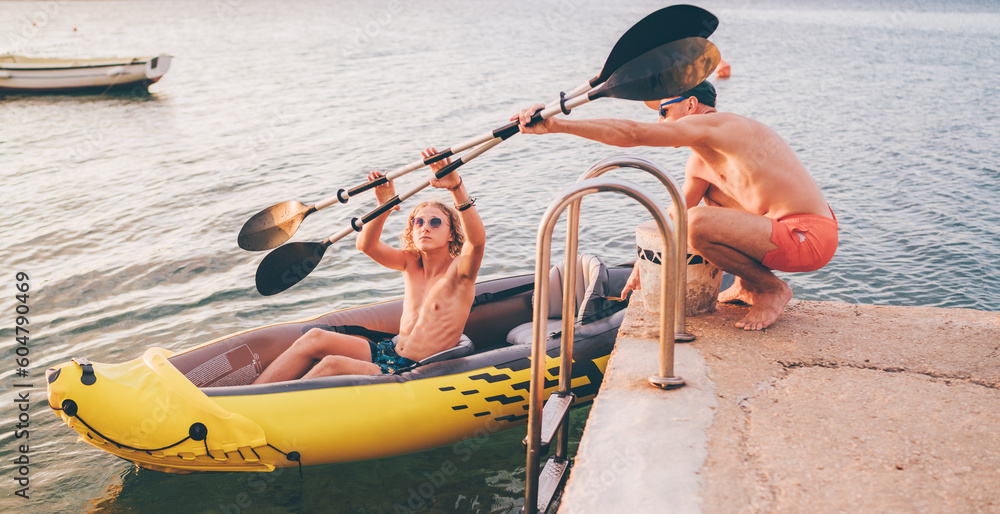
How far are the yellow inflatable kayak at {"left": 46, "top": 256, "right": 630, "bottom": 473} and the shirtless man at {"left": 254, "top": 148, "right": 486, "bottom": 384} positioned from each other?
214mm

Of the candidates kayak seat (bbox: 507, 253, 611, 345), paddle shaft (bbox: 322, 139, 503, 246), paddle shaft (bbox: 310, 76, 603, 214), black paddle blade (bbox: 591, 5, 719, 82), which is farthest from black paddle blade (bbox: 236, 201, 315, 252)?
black paddle blade (bbox: 591, 5, 719, 82)

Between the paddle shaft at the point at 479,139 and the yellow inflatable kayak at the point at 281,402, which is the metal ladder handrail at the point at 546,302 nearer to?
the paddle shaft at the point at 479,139

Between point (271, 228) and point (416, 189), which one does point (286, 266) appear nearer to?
point (271, 228)

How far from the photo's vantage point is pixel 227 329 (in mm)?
6496

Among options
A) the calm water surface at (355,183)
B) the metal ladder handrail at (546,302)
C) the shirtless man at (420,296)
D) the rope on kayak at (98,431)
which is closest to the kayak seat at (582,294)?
the shirtless man at (420,296)

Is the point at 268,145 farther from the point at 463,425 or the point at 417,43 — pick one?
the point at 417,43

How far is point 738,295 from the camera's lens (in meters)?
3.84

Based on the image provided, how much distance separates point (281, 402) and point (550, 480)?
171 centimetres

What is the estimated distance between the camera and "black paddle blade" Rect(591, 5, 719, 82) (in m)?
3.44

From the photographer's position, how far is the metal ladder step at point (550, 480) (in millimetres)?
2838

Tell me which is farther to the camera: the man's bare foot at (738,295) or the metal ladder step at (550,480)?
the man's bare foot at (738,295)

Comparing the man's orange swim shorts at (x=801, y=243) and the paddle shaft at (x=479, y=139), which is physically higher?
the paddle shaft at (x=479, y=139)

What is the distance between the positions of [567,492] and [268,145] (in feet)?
40.1

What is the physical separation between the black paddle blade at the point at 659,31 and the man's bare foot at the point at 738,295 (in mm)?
1348
